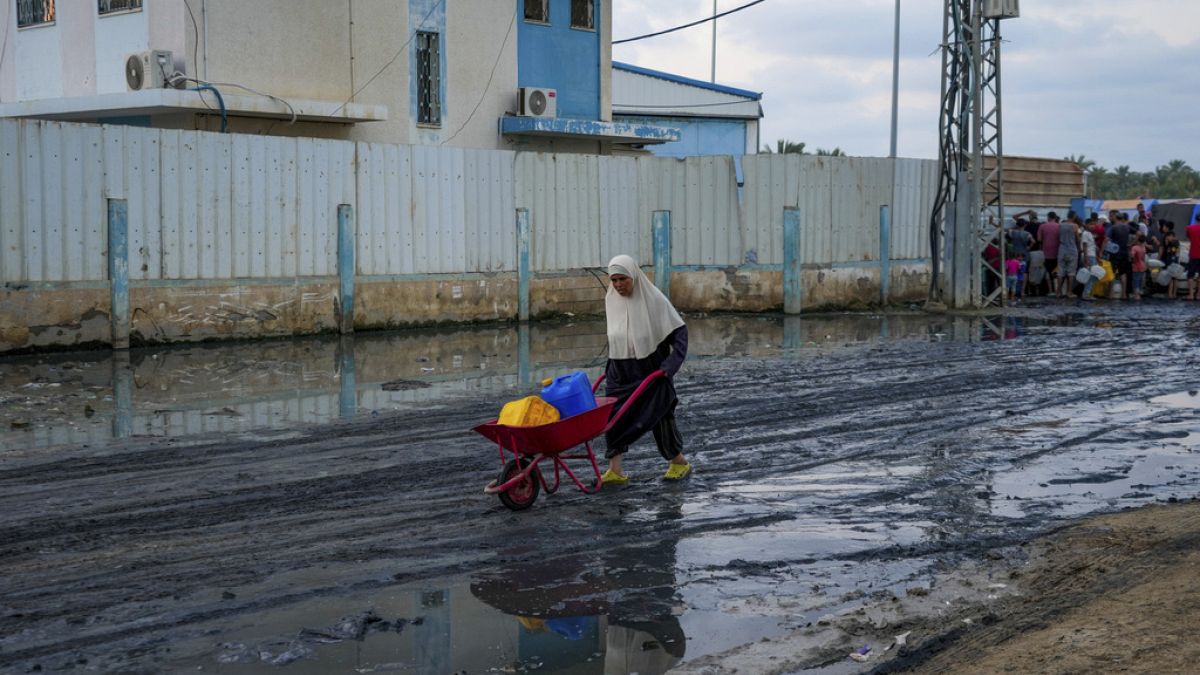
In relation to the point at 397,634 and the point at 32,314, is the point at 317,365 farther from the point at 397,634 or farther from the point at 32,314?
the point at 397,634

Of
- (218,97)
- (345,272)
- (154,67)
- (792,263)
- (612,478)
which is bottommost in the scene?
(612,478)

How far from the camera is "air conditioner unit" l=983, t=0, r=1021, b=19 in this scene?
936 inches

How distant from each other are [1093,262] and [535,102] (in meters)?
13.6

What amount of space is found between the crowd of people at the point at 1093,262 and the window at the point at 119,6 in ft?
62.7

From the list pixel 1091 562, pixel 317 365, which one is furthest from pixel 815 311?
pixel 1091 562

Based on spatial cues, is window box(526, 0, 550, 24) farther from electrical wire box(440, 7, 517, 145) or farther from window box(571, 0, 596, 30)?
window box(571, 0, 596, 30)

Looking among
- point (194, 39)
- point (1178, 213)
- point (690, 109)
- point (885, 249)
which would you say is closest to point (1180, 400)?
point (885, 249)

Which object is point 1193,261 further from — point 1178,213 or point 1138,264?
point 1178,213

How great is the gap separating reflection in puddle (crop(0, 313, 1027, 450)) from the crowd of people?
8983 millimetres

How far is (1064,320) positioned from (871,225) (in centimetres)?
436

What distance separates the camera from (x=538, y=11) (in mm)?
28781

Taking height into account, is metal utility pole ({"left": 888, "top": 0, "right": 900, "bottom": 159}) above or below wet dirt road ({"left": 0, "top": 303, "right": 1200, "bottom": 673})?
above

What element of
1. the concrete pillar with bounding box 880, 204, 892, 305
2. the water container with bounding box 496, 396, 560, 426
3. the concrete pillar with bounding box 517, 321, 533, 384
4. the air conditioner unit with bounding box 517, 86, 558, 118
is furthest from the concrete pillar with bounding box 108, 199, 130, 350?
the concrete pillar with bounding box 880, 204, 892, 305

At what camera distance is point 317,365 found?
632 inches
